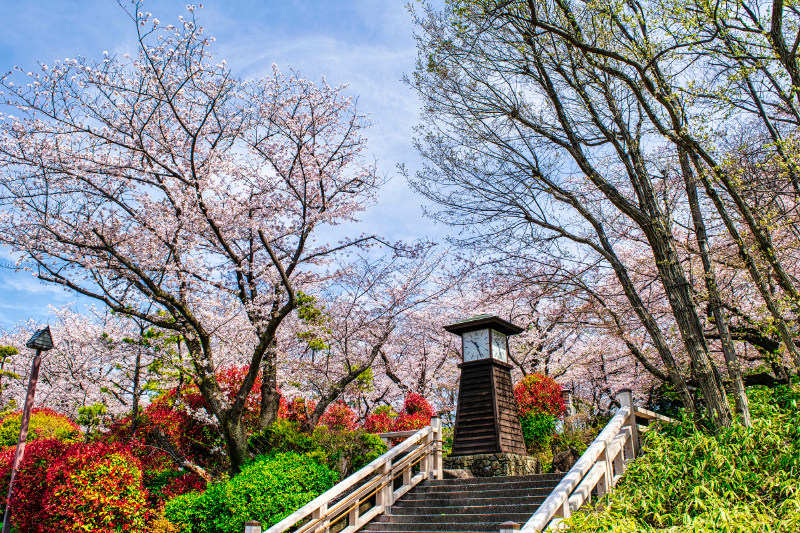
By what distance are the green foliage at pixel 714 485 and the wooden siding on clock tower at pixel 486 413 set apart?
10.4ft

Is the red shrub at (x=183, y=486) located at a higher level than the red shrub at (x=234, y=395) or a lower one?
lower

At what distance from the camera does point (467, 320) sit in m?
10.5

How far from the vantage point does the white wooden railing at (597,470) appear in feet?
16.9

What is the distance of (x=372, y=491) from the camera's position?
790 cm

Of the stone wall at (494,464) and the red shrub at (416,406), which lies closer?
the stone wall at (494,464)

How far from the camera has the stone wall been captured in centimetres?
904

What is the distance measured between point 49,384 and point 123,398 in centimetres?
708

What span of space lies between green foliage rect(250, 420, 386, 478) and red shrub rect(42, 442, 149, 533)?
7.93ft

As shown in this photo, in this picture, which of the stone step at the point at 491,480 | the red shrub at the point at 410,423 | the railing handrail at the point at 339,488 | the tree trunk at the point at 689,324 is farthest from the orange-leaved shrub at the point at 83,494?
the tree trunk at the point at 689,324

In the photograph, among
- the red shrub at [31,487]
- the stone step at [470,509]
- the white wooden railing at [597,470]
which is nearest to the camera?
the white wooden railing at [597,470]

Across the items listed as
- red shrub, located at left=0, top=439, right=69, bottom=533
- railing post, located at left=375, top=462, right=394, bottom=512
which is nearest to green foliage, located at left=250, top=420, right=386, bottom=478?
railing post, located at left=375, top=462, right=394, bottom=512

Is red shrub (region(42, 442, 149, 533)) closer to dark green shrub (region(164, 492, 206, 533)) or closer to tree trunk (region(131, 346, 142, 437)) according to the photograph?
dark green shrub (region(164, 492, 206, 533))

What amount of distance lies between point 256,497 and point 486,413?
172 inches

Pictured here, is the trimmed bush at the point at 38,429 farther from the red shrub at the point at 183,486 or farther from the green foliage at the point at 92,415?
the red shrub at the point at 183,486
